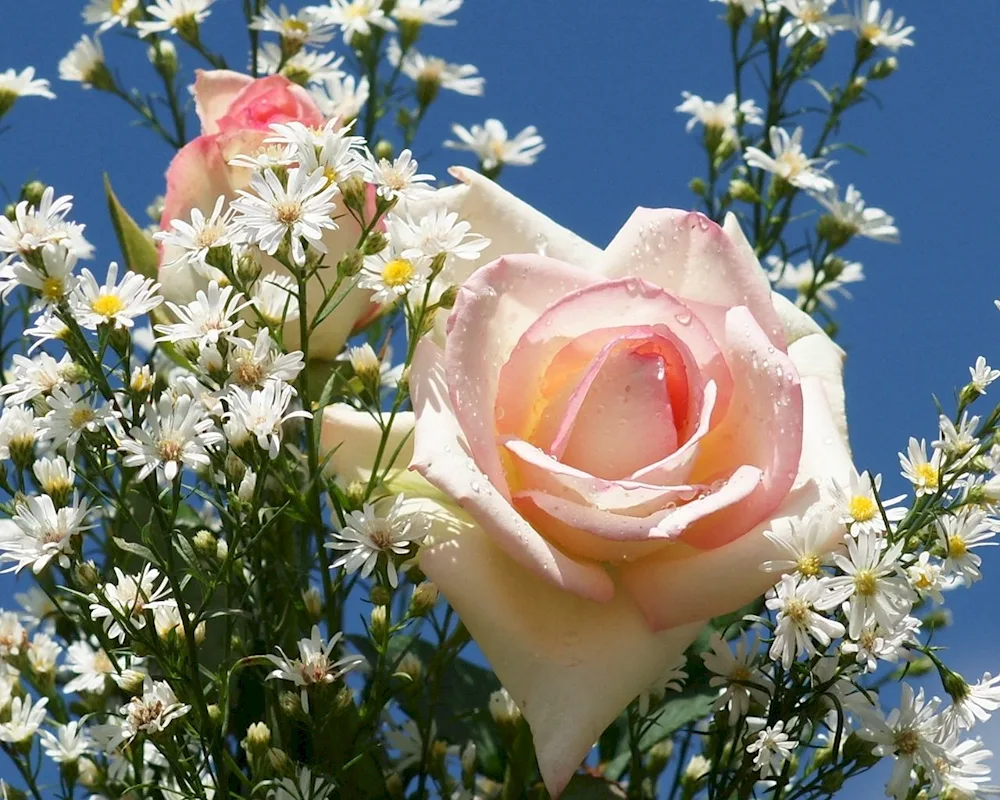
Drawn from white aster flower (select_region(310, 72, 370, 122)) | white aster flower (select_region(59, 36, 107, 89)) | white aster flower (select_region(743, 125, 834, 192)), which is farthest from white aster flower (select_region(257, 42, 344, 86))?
white aster flower (select_region(743, 125, 834, 192))

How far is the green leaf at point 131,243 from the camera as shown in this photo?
30.8 inches

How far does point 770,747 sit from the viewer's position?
2.23 feet

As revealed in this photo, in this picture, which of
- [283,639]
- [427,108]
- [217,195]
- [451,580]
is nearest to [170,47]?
[427,108]

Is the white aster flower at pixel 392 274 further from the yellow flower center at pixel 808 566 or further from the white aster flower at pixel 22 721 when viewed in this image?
the white aster flower at pixel 22 721

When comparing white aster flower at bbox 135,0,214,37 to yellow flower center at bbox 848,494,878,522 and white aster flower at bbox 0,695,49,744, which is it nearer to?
white aster flower at bbox 0,695,49,744

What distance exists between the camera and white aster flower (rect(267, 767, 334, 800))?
0.68m

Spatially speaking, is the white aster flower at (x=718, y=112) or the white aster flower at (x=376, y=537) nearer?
the white aster flower at (x=376, y=537)

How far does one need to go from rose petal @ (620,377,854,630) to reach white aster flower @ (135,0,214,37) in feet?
1.84

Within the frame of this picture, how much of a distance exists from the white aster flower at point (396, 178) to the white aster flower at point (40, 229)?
0.13 m

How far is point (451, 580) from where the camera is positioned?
24.8 inches

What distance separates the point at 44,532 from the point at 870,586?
0.36 m

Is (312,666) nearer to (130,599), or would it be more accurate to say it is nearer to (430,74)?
(130,599)

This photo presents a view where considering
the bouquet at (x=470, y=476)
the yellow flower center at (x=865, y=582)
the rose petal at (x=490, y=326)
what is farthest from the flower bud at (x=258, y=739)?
the yellow flower center at (x=865, y=582)

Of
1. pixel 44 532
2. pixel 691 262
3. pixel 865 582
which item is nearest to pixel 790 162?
pixel 691 262
